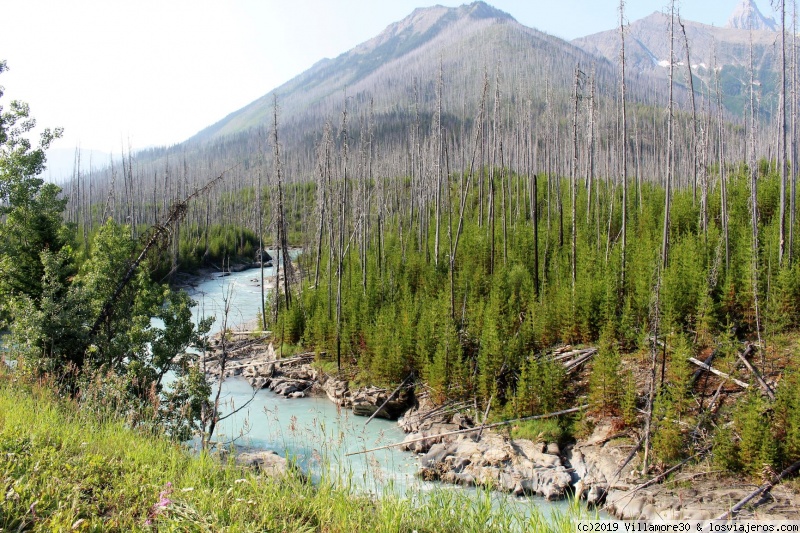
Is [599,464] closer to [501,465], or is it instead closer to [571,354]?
[501,465]

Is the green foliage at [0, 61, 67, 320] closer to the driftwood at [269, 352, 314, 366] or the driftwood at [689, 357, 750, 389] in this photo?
the driftwood at [269, 352, 314, 366]

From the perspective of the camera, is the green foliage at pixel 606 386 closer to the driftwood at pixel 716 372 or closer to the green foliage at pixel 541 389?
the green foliage at pixel 541 389

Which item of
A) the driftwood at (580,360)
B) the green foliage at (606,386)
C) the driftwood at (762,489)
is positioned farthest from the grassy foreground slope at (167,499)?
the driftwood at (580,360)

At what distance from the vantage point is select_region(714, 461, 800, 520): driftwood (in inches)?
356

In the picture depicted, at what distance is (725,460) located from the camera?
10289 mm

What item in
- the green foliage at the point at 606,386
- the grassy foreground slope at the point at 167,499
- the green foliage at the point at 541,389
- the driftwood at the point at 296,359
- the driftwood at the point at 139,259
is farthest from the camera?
the driftwood at the point at 296,359

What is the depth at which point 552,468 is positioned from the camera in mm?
12398

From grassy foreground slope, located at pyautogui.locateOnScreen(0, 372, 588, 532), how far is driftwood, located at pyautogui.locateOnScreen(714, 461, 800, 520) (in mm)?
5796

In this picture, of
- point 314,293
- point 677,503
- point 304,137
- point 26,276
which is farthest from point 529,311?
point 304,137

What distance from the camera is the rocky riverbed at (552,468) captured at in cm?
979

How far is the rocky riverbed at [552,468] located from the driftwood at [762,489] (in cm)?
15

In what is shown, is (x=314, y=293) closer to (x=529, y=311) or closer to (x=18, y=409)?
(x=529, y=311)

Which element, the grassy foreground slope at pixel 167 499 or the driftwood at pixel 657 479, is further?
the driftwood at pixel 657 479

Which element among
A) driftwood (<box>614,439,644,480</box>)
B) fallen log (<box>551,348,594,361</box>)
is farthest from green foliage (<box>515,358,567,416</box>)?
driftwood (<box>614,439,644,480</box>)
